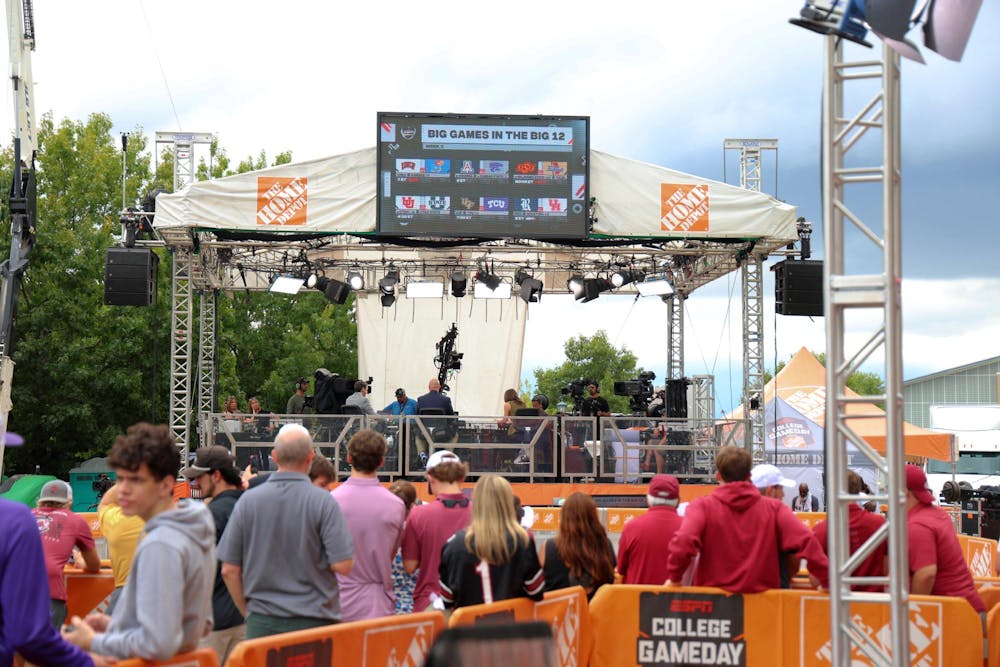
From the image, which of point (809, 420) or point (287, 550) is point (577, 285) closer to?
point (809, 420)

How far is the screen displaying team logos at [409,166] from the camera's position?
707 inches

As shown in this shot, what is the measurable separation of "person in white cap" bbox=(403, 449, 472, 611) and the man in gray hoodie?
2.59 metres

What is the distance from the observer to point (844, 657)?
6.45 meters

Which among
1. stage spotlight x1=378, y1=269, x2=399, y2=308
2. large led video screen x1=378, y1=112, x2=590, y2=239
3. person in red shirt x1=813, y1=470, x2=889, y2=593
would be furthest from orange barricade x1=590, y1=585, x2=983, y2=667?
stage spotlight x1=378, y1=269, x2=399, y2=308

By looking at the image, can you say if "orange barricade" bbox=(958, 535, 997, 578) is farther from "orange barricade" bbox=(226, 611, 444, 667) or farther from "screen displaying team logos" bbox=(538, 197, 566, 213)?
"orange barricade" bbox=(226, 611, 444, 667)

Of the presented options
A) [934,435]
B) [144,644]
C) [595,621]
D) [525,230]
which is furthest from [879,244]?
[934,435]

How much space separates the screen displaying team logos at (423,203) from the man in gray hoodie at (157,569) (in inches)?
552

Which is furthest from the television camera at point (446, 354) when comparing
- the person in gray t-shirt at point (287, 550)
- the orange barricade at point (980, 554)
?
the person in gray t-shirt at point (287, 550)

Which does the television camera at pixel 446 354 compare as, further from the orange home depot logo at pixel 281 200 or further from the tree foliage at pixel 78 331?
the tree foliage at pixel 78 331

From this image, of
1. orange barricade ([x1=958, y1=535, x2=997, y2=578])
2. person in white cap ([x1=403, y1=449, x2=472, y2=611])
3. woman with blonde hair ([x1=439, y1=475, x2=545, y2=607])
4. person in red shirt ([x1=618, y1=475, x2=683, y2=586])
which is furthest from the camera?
orange barricade ([x1=958, y1=535, x2=997, y2=578])

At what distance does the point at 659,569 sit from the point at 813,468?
16.8 metres

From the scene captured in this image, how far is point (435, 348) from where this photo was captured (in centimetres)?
2556

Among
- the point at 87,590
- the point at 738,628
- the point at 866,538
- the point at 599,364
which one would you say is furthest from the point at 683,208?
the point at 599,364

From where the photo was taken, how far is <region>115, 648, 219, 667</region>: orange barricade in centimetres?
421
